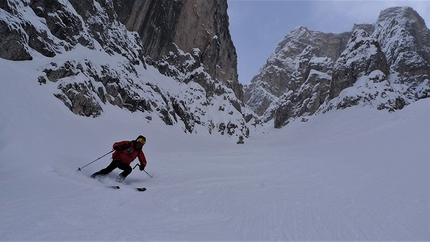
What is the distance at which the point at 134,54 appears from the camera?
104ft

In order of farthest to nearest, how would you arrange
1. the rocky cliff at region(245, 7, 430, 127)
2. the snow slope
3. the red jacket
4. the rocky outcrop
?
the rocky cliff at region(245, 7, 430, 127) < the rocky outcrop < the red jacket < the snow slope

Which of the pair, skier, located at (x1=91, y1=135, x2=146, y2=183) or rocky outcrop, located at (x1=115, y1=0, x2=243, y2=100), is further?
rocky outcrop, located at (x1=115, y1=0, x2=243, y2=100)

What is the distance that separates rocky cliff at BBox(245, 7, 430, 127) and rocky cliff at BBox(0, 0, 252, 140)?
2461 centimetres

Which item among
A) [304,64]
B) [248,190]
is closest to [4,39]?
[248,190]

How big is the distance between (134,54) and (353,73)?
156 ft

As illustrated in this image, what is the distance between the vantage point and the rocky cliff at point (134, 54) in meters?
16.7

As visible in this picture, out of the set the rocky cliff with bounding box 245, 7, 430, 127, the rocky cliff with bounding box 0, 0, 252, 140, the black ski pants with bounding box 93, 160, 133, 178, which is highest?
the rocky cliff with bounding box 245, 7, 430, 127

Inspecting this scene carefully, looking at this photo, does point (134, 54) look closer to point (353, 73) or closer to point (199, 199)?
point (199, 199)

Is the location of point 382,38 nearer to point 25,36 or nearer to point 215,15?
point 215,15

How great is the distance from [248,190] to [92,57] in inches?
801

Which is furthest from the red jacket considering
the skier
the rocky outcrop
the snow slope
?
the rocky outcrop

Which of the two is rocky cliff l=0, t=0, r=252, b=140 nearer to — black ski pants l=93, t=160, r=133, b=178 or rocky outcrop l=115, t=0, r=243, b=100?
rocky outcrop l=115, t=0, r=243, b=100

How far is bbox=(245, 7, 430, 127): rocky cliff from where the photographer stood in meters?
51.2

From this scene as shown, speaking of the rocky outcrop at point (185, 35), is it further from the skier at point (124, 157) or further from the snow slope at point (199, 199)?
the skier at point (124, 157)
